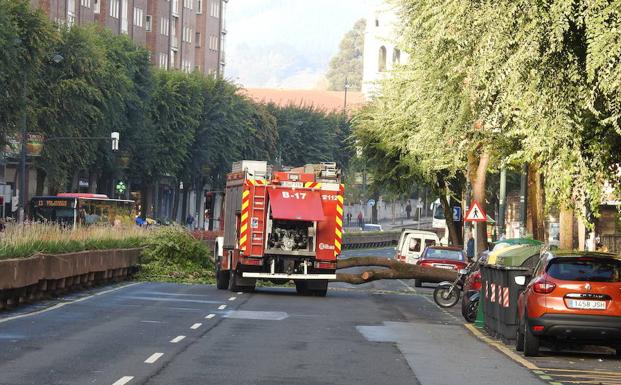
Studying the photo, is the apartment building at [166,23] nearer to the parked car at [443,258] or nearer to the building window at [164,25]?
the building window at [164,25]

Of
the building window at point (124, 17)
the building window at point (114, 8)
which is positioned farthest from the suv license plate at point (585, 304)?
the building window at point (124, 17)

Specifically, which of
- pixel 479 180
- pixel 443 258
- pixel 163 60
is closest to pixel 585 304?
pixel 479 180

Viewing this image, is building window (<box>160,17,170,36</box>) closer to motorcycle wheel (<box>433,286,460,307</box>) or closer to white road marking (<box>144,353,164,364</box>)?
motorcycle wheel (<box>433,286,460,307</box>)

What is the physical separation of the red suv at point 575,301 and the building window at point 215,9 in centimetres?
12220

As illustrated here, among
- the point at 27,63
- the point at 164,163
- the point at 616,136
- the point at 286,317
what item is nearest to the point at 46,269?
the point at 286,317

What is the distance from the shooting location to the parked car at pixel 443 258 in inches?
1953

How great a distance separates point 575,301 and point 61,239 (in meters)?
17.6

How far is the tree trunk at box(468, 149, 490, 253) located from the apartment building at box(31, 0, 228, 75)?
147 feet

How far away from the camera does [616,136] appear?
22828mm

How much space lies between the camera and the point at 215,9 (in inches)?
5699

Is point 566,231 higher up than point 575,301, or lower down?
higher up

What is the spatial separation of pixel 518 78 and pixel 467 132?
12.6 meters

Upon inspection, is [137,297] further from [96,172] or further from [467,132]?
[96,172]

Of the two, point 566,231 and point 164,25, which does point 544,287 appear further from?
point 164,25
